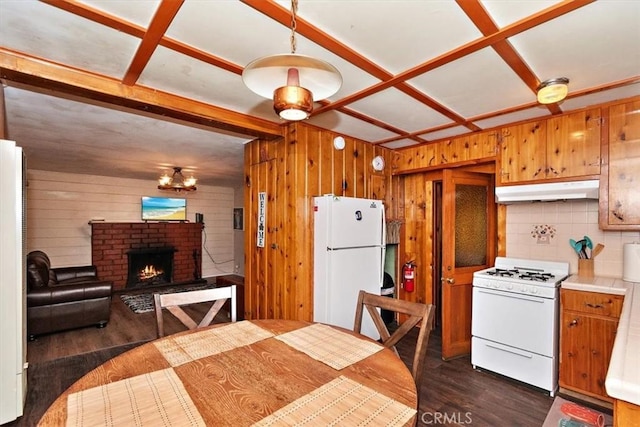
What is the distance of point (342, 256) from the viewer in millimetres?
2992

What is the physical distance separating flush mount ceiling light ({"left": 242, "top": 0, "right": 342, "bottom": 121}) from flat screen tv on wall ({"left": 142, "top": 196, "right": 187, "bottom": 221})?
6.19 m

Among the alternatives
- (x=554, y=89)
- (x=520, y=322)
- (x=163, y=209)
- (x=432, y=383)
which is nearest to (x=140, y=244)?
(x=163, y=209)

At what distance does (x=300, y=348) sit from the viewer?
147 centimetres

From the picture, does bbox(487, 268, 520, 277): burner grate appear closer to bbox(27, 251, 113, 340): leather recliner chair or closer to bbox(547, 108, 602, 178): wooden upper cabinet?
bbox(547, 108, 602, 178): wooden upper cabinet

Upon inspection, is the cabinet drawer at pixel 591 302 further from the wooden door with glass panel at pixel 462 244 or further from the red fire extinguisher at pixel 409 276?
the red fire extinguisher at pixel 409 276

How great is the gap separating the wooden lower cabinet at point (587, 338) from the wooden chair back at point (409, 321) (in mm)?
1535

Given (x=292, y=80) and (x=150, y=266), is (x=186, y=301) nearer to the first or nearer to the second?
(x=292, y=80)

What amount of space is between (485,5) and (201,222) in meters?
6.88

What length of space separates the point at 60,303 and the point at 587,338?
17.3 feet

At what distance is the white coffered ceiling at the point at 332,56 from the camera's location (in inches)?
53.8

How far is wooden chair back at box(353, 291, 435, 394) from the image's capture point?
1482mm

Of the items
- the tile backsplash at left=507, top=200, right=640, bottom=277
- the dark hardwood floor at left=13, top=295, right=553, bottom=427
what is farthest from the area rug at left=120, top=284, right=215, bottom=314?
the tile backsplash at left=507, top=200, right=640, bottom=277


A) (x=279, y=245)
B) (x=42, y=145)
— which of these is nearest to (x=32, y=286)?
(x=42, y=145)

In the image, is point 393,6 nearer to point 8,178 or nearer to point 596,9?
point 596,9
